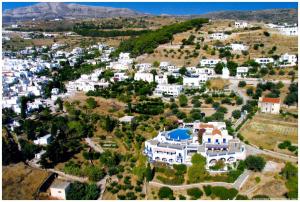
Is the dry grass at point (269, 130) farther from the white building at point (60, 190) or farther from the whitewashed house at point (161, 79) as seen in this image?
the whitewashed house at point (161, 79)

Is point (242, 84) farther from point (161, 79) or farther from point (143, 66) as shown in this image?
point (143, 66)

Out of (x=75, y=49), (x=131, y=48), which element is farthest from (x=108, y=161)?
(x=75, y=49)

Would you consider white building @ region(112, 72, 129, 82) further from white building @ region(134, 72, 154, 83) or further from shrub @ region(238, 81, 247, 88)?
shrub @ region(238, 81, 247, 88)

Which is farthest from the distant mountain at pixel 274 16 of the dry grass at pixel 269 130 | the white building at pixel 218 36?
the dry grass at pixel 269 130

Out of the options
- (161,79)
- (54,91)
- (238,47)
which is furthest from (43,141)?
(238,47)

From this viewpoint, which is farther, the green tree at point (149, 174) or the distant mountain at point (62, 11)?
the distant mountain at point (62, 11)

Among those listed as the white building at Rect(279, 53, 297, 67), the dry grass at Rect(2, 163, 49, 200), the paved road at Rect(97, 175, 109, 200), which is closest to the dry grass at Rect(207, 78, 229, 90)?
the white building at Rect(279, 53, 297, 67)

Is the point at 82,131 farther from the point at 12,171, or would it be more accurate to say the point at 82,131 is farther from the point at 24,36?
the point at 24,36
